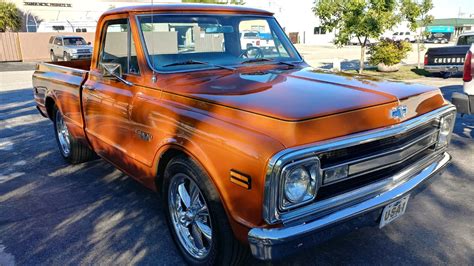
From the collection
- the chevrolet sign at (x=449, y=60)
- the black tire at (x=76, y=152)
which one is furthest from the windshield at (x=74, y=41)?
the black tire at (x=76, y=152)

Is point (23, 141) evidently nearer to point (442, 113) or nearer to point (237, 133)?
point (237, 133)

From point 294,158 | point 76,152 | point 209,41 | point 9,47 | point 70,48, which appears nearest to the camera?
point 294,158

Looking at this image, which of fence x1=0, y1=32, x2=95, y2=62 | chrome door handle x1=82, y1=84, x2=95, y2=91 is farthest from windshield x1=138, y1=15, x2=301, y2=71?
fence x1=0, y1=32, x2=95, y2=62

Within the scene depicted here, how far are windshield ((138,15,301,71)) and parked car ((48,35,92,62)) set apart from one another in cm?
2095

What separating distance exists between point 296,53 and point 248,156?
2361 millimetres

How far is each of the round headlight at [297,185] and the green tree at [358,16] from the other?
12.7m

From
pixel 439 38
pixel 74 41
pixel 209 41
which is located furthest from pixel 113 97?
pixel 439 38

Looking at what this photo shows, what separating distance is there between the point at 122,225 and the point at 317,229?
212 centimetres

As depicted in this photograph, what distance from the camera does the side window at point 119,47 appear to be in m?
3.59

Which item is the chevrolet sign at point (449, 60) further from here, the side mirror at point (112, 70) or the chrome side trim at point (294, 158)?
the side mirror at point (112, 70)

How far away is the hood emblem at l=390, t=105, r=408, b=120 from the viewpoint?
2.59 meters

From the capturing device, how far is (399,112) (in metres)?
2.62

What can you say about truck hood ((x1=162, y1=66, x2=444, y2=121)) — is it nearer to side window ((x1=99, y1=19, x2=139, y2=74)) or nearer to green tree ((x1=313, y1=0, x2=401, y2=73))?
side window ((x1=99, y1=19, x2=139, y2=74))

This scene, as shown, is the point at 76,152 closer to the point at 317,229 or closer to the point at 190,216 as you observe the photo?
the point at 190,216
